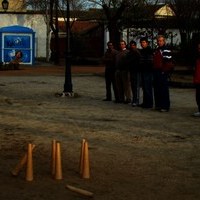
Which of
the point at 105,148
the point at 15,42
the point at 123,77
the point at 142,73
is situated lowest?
the point at 105,148

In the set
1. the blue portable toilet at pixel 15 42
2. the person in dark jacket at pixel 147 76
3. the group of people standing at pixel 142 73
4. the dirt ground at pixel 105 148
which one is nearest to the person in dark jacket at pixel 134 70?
the group of people standing at pixel 142 73

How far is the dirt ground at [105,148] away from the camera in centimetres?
777

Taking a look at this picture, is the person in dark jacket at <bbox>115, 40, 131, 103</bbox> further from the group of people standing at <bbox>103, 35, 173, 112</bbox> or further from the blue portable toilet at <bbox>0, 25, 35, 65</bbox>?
the blue portable toilet at <bbox>0, 25, 35, 65</bbox>

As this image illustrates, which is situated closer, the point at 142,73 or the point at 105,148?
the point at 105,148

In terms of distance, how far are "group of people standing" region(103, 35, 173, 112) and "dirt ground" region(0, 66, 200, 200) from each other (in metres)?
0.44

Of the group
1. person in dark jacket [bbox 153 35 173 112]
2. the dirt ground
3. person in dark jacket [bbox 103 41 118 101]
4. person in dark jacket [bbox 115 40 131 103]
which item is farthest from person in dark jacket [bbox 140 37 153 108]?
person in dark jacket [bbox 103 41 118 101]

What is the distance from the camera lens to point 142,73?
1705 cm

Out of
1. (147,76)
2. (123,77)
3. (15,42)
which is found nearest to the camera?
(147,76)

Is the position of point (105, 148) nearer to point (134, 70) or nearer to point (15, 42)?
point (134, 70)

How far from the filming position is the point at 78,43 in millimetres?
56594

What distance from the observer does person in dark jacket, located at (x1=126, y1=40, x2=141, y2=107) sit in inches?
682

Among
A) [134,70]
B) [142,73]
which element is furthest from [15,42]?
[142,73]

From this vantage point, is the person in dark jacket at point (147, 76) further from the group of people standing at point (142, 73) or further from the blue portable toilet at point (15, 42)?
the blue portable toilet at point (15, 42)

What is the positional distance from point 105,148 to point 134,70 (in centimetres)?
719
